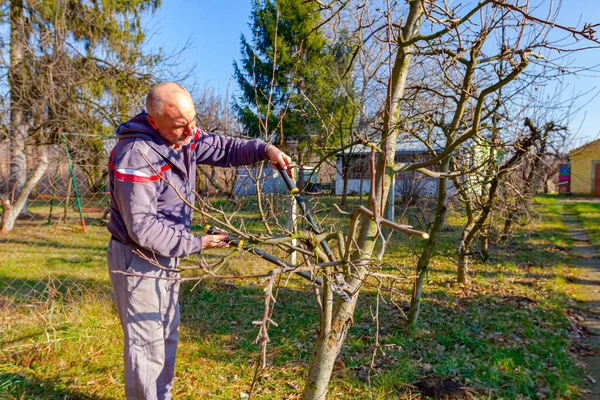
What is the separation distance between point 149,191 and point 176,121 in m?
0.38

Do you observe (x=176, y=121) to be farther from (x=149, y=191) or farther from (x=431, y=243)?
(x=431, y=243)

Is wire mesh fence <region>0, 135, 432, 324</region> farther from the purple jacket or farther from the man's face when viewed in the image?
the man's face

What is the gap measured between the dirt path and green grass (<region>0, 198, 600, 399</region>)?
0.15m

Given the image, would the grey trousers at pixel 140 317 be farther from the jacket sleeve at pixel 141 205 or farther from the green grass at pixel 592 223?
the green grass at pixel 592 223

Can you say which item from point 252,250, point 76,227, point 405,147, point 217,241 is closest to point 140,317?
point 217,241

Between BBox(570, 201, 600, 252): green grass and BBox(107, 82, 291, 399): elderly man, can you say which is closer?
BBox(107, 82, 291, 399): elderly man

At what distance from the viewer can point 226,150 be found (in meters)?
2.50

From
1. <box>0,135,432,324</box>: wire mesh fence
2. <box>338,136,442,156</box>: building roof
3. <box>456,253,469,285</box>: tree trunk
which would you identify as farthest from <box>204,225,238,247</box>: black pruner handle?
<box>456,253,469,285</box>: tree trunk

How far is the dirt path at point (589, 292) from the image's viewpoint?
3.56 meters

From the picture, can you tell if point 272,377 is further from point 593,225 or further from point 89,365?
point 593,225

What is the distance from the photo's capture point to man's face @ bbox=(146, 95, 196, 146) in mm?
1958

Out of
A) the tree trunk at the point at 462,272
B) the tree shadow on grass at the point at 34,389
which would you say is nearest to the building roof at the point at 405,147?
the tree trunk at the point at 462,272

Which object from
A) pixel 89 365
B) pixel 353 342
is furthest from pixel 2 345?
pixel 353 342

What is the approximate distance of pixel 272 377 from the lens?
10.5 ft
